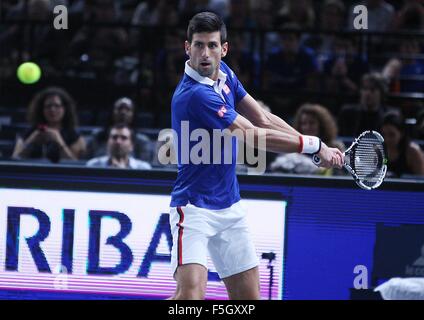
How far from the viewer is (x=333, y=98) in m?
9.41

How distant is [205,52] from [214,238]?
101 cm

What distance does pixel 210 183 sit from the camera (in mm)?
5305

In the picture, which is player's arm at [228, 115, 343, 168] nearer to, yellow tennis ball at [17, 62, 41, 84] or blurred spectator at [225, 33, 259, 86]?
blurred spectator at [225, 33, 259, 86]

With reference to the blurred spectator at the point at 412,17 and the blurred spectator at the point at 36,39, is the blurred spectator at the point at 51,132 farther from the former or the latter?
the blurred spectator at the point at 412,17

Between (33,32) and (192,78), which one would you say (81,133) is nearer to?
(33,32)

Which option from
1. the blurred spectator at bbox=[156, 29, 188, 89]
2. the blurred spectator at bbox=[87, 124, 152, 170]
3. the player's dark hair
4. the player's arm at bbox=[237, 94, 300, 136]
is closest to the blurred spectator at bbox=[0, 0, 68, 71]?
the blurred spectator at bbox=[156, 29, 188, 89]

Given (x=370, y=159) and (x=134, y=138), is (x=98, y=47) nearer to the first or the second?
(x=134, y=138)

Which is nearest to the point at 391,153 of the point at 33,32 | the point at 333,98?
the point at 333,98

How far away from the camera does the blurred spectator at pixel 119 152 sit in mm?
7727

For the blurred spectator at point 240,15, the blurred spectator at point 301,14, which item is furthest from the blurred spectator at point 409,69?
the blurred spectator at point 240,15

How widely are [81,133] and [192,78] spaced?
3897 mm

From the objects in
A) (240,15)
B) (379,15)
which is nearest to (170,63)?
(240,15)

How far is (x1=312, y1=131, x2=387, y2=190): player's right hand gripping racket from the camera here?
18.5 ft

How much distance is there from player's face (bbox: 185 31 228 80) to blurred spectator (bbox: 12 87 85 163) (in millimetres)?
3152
